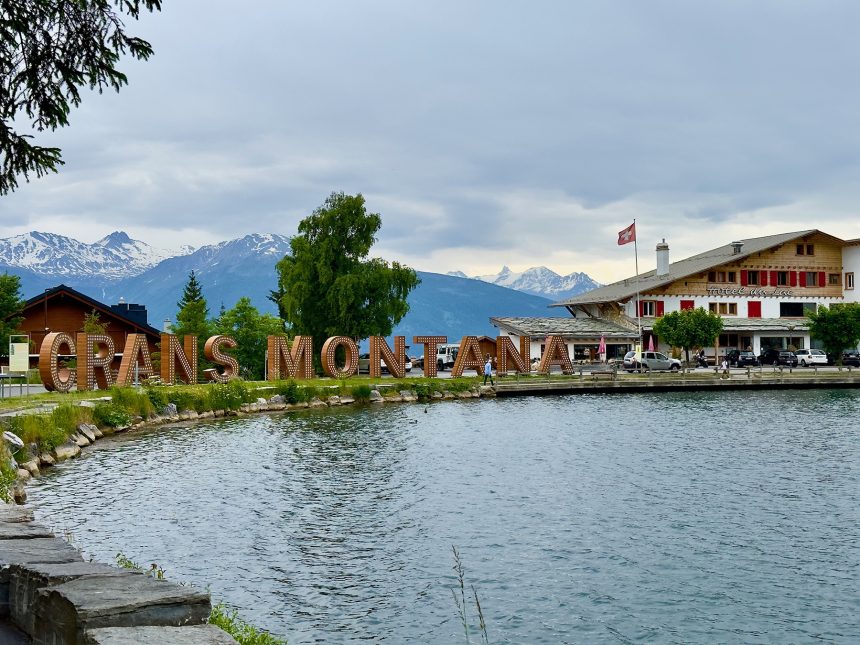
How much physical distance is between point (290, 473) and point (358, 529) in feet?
29.4

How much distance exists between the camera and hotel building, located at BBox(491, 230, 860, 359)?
9281 cm

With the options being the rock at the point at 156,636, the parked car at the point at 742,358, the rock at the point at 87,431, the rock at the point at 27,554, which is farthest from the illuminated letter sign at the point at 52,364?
the parked car at the point at 742,358

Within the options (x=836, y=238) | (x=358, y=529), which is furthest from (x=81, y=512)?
(x=836, y=238)

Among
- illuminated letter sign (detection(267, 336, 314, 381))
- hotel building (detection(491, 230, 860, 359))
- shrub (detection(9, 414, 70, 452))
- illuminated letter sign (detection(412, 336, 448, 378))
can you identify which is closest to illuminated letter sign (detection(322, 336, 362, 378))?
illuminated letter sign (detection(267, 336, 314, 381))

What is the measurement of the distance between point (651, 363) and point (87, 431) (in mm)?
57176

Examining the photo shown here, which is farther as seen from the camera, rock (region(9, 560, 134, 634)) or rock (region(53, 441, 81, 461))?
rock (region(53, 441, 81, 461))

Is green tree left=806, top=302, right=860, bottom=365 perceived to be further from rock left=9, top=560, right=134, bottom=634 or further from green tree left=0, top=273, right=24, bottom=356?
rock left=9, top=560, right=134, bottom=634

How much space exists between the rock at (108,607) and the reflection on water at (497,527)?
670cm

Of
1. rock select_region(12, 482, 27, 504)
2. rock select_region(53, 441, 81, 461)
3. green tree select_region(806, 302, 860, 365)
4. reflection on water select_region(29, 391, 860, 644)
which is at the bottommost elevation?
reflection on water select_region(29, 391, 860, 644)

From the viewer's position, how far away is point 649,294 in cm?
9406

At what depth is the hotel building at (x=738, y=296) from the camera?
9281cm

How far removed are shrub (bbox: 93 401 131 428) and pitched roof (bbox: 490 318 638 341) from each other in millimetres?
50958

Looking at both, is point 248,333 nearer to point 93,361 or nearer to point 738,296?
point 93,361

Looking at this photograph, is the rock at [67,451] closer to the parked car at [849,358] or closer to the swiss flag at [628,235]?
the swiss flag at [628,235]
